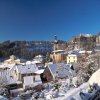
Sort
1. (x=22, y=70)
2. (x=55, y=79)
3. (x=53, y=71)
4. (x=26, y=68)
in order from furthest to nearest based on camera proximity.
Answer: (x=26, y=68)
(x=22, y=70)
(x=53, y=71)
(x=55, y=79)

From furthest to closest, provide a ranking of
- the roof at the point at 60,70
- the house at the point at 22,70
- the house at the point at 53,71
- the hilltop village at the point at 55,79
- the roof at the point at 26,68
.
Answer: the roof at the point at 26,68, the house at the point at 22,70, the house at the point at 53,71, the roof at the point at 60,70, the hilltop village at the point at 55,79

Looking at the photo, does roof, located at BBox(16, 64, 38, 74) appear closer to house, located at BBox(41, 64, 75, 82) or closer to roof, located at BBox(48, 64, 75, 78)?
house, located at BBox(41, 64, 75, 82)

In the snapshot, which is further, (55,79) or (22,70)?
(22,70)

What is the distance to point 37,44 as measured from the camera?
14700 cm

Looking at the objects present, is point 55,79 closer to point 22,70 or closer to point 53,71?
point 53,71

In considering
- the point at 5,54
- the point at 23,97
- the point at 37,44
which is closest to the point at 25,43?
the point at 37,44

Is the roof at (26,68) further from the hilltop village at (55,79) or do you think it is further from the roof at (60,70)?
the roof at (60,70)

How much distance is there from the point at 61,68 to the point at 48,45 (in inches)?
3855

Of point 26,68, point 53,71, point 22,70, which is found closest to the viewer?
point 53,71

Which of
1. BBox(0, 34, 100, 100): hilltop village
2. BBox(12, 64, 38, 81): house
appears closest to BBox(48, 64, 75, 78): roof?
BBox(0, 34, 100, 100): hilltop village

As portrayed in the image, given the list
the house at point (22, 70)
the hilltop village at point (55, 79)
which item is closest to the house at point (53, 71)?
the hilltop village at point (55, 79)

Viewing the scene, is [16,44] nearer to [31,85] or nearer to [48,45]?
[48,45]

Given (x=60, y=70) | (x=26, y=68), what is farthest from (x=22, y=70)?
(x=60, y=70)

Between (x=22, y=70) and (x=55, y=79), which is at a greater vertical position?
(x=22, y=70)
